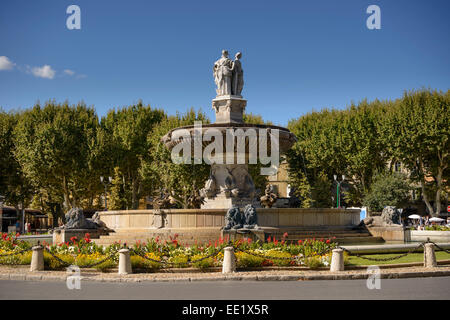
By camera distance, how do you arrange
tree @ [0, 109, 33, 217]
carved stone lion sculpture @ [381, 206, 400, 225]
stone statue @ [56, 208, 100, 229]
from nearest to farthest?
stone statue @ [56, 208, 100, 229] → carved stone lion sculpture @ [381, 206, 400, 225] → tree @ [0, 109, 33, 217]

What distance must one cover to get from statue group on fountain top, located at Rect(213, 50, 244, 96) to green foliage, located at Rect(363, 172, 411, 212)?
879 inches

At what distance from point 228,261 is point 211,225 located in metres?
6.43

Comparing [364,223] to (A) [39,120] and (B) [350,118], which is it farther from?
(A) [39,120]

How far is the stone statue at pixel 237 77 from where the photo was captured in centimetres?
2362

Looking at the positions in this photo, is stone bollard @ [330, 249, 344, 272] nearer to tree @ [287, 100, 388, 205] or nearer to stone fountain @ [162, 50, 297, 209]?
stone fountain @ [162, 50, 297, 209]

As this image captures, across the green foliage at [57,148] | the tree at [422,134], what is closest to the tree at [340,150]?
the tree at [422,134]

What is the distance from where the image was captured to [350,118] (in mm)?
44375

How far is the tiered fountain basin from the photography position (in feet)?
62.9

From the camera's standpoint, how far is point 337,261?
13.2m

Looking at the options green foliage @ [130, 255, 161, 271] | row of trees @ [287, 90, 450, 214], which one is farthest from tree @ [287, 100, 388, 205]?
green foliage @ [130, 255, 161, 271]
